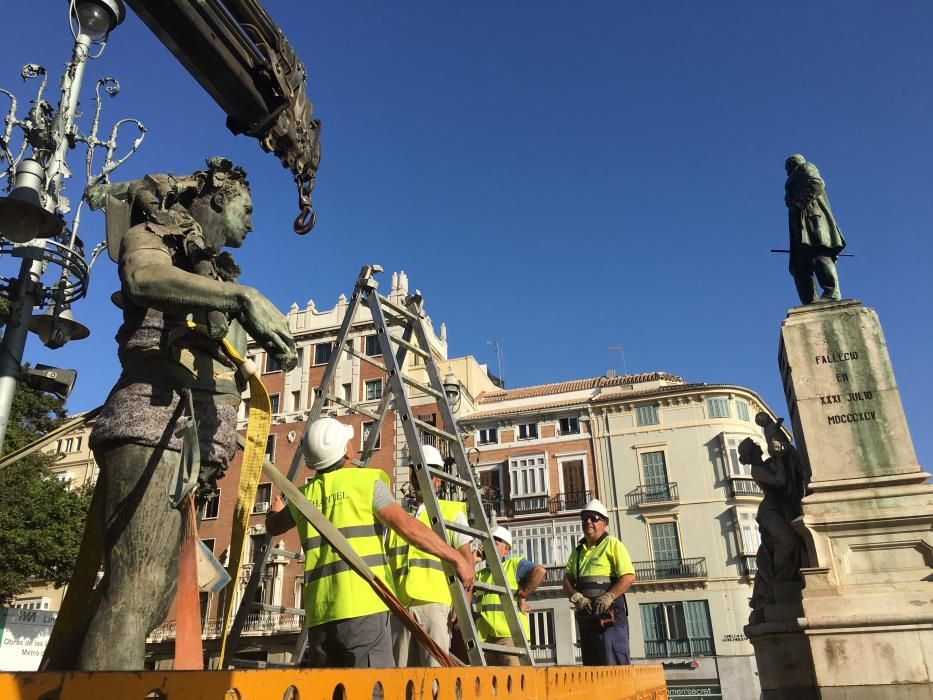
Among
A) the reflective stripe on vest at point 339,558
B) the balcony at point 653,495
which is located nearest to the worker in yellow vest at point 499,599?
the reflective stripe on vest at point 339,558

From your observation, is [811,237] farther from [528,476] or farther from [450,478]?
[528,476]

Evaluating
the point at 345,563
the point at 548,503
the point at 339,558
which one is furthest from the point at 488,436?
the point at 345,563

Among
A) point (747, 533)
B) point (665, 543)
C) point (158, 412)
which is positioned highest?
point (747, 533)

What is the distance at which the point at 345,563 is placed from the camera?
3.23 metres

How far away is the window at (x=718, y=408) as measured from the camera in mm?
37537

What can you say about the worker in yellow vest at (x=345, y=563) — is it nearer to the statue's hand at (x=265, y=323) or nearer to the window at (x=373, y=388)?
the statue's hand at (x=265, y=323)

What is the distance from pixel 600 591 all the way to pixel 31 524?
1953 centimetres

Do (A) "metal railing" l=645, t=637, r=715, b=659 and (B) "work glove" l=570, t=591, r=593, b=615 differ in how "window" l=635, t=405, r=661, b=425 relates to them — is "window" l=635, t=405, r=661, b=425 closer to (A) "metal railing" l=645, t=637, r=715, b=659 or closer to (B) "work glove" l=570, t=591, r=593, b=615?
(A) "metal railing" l=645, t=637, r=715, b=659

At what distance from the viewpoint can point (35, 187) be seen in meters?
7.60

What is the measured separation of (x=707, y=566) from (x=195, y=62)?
116 ft

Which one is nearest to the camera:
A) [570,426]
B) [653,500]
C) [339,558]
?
[339,558]

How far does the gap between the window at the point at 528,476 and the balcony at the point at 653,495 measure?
468cm

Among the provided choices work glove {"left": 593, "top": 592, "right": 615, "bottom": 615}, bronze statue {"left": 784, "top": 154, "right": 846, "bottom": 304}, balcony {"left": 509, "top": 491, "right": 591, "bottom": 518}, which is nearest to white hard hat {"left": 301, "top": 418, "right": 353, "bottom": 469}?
work glove {"left": 593, "top": 592, "right": 615, "bottom": 615}

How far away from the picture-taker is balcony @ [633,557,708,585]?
1347 inches
